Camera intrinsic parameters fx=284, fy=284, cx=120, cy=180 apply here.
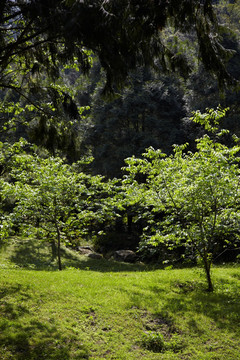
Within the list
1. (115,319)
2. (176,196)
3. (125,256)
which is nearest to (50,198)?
(176,196)

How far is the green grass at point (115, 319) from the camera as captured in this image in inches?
206

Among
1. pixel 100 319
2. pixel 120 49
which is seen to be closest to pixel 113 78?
pixel 120 49

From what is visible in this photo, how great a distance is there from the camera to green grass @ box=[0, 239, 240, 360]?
17.2ft

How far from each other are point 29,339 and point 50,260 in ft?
41.2

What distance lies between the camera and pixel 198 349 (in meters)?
5.62

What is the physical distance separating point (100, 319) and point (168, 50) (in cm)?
578

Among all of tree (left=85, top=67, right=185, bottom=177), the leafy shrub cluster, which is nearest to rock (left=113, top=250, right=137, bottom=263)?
tree (left=85, top=67, right=185, bottom=177)

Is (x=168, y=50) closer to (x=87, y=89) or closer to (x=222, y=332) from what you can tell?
(x=222, y=332)

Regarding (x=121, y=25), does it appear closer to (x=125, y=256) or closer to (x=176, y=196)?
(x=176, y=196)

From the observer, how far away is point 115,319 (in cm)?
661

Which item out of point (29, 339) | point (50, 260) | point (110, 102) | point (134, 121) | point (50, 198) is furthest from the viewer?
point (134, 121)

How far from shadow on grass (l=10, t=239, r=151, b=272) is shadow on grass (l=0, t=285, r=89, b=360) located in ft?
30.4

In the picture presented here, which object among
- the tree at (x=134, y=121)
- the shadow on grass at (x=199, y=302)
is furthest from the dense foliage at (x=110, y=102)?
the tree at (x=134, y=121)

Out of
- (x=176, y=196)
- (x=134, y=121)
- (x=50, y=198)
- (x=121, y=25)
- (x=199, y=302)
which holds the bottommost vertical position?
(x=199, y=302)
